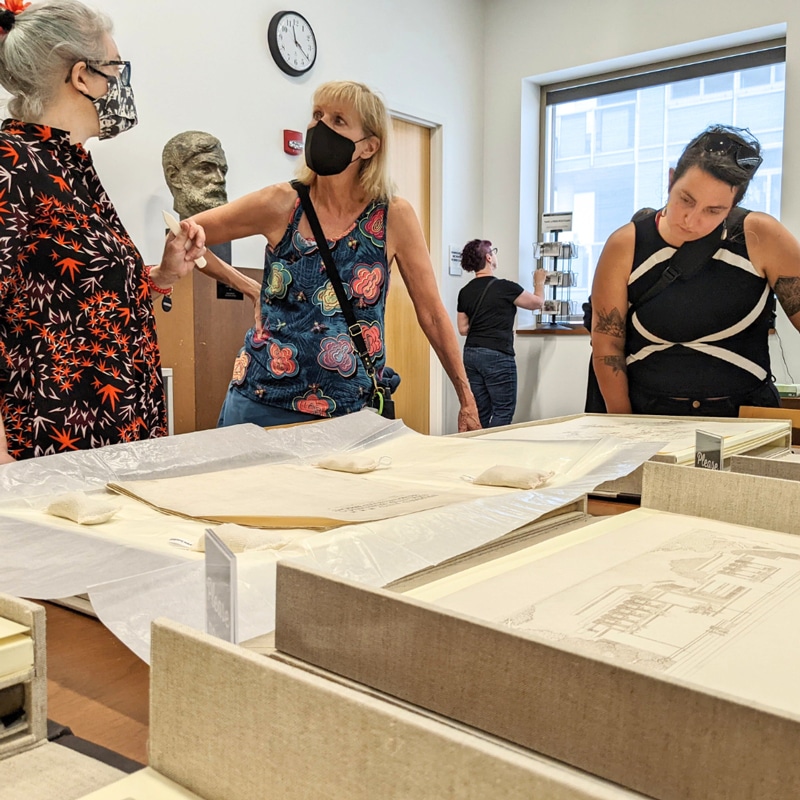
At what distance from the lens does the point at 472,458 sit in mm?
1076

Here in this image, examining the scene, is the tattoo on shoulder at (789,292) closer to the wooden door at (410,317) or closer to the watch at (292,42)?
the watch at (292,42)

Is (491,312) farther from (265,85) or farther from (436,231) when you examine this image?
(265,85)

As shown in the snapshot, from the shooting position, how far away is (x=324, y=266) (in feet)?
4.97

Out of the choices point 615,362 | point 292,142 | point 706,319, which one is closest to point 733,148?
point 706,319

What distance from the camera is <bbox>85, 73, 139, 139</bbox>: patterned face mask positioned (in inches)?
52.7

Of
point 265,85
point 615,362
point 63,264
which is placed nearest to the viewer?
point 63,264

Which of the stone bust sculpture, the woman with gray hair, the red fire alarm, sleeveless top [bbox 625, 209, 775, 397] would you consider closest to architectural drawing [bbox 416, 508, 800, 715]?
the woman with gray hair

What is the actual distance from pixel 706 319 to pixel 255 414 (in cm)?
88

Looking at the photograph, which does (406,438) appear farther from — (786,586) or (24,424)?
(786,586)

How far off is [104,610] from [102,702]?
0.18 ft

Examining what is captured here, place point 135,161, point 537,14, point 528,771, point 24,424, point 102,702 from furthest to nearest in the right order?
point 537,14
point 135,161
point 24,424
point 102,702
point 528,771

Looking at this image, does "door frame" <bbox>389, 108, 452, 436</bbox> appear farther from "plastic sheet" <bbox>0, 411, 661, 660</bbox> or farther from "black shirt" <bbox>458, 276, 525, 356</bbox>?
"plastic sheet" <bbox>0, 411, 661, 660</bbox>

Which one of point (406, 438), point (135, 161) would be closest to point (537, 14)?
point (135, 161)

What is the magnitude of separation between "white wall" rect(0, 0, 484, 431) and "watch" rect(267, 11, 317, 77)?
0.13ft
